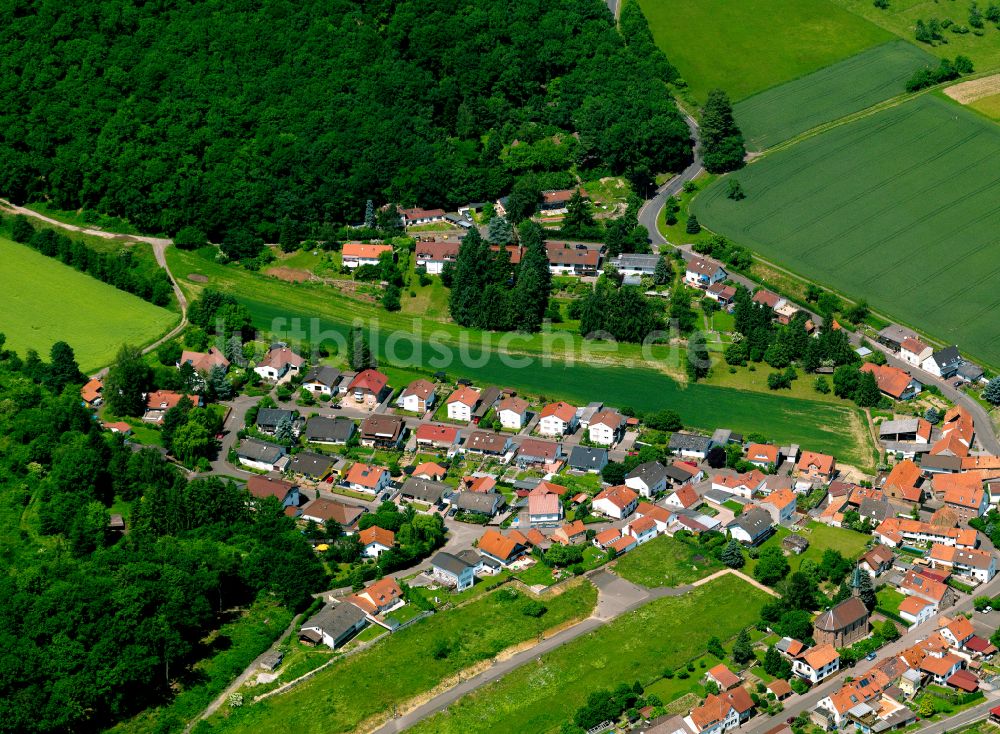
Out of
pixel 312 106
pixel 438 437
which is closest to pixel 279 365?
pixel 438 437

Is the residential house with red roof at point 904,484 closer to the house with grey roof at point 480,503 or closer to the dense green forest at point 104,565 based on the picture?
the house with grey roof at point 480,503

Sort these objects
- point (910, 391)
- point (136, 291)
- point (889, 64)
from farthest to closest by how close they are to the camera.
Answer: point (889, 64), point (136, 291), point (910, 391)

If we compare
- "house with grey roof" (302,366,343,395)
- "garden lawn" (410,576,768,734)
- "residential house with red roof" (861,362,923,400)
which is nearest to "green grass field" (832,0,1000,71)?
"residential house with red roof" (861,362,923,400)

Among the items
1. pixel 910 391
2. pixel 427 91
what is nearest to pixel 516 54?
pixel 427 91

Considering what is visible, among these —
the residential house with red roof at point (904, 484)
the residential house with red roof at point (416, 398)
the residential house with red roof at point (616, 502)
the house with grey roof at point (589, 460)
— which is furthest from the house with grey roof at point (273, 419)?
the residential house with red roof at point (904, 484)

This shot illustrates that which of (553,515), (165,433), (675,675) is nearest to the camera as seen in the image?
(675,675)

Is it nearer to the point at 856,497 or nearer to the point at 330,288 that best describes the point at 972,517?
the point at 856,497

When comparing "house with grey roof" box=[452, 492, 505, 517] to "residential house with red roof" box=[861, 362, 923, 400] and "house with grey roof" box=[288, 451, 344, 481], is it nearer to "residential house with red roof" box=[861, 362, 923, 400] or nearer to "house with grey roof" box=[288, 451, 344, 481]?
"house with grey roof" box=[288, 451, 344, 481]
